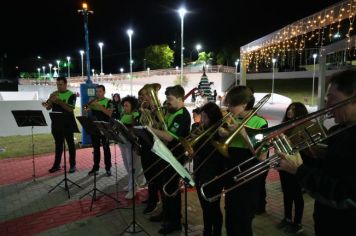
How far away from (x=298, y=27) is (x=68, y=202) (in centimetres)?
1073

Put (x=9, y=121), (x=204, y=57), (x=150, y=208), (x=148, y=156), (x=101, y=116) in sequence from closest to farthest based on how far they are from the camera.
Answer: (x=148, y=156)
(x=150, y=208)
(x=101, y=116)
(x=9, y=121)
(x=204, y=57)

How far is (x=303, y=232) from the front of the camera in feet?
15.8

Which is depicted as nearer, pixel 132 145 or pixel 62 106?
pixel 132 145

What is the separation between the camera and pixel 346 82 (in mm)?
2262

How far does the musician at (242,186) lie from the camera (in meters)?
3.32

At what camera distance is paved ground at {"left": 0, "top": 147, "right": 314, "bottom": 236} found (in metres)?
5.12

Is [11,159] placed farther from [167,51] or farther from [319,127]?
[167,51]

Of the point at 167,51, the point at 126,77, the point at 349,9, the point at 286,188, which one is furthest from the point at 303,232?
the point at 167,51

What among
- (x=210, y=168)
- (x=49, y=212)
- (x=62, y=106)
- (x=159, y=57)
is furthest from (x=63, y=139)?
(x=159, y=57)

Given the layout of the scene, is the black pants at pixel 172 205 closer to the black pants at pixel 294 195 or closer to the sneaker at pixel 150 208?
the sneaker at pixel 150 208

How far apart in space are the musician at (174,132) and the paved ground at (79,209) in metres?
0.27

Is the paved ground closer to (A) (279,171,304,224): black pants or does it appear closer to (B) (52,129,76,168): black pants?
(A) (279,171,304,224): black pants

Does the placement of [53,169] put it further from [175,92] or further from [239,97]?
[239,97]

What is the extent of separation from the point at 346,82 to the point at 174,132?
2.55m
